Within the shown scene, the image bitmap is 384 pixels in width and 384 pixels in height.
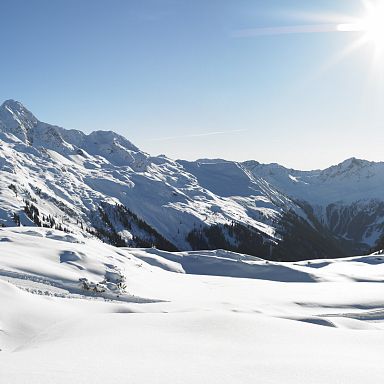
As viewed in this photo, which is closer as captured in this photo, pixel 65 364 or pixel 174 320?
pixel 65 364

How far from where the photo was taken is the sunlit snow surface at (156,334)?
962 centimetres

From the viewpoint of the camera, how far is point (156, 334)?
596 inches

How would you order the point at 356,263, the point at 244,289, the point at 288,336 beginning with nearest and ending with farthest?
the point at 288,336 < the point at 244,289 < the point at 356,263

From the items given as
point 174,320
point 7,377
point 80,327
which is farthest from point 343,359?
point 80,327

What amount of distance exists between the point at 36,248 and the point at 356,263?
5888 cm

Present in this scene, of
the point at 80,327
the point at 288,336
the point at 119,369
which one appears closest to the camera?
the point at 119,369

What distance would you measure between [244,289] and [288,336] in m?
27.3

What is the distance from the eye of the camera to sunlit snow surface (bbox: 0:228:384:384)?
9.62 meters

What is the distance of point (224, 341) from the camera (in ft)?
46.2

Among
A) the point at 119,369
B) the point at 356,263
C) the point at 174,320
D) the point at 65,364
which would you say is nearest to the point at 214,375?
the point at 119,369

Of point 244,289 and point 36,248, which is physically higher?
point 36,248

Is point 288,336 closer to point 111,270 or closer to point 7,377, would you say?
point 7,377

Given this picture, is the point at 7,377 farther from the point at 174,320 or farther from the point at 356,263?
the point at 356,263

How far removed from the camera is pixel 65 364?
9.99 m
